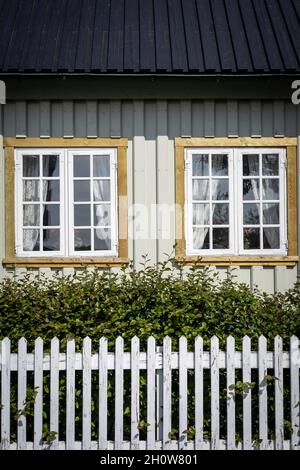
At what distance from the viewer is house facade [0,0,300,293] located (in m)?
7.12

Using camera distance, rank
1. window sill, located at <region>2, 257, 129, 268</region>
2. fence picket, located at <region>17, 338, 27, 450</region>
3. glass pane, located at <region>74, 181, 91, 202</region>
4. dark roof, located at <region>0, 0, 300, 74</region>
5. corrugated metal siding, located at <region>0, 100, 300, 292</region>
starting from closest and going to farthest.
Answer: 1. fence picket, located at <region>17, 338, 27, 450</region>
2. dark roof, located at <region>0, 0, 300, 74</region>
3. window sill, located at <region>2, 257, 129, 268</region>
4. corrugated metal siding, located at <region>0, 100, 300, 292</region>
5. glass pane, located at <region>74, 181, 91, 202</region>

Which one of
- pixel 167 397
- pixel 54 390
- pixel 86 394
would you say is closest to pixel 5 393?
pixel 54 390

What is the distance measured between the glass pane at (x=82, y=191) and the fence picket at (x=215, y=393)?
11.5 feet

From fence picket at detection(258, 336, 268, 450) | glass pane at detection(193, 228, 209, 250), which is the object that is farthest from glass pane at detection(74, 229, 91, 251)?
fence picket at detection(258, 336, 268, 450)

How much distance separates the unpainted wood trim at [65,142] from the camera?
7164 millimetres

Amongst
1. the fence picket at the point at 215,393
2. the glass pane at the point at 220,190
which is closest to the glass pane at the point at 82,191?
the glass pane at the point at 220,190

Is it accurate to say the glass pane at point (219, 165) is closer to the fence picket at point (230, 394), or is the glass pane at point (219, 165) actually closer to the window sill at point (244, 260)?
the window sill at point (244, 260)

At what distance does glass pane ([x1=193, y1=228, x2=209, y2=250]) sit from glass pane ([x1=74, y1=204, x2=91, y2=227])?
1.60 meters

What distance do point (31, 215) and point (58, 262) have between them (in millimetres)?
841

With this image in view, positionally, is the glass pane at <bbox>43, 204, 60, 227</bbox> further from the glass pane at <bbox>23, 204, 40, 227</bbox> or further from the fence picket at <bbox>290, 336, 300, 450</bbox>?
the fence picket at <bbox>290, 336, 300, 450</bbox>

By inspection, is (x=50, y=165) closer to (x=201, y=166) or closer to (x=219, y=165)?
(x=201, y=166)

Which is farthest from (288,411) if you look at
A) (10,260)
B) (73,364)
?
(10,260)

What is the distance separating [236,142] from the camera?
7219 millimetres

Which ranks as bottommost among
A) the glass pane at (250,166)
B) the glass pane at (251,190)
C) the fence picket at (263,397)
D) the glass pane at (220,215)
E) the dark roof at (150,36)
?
the fence picket at (263,397)
